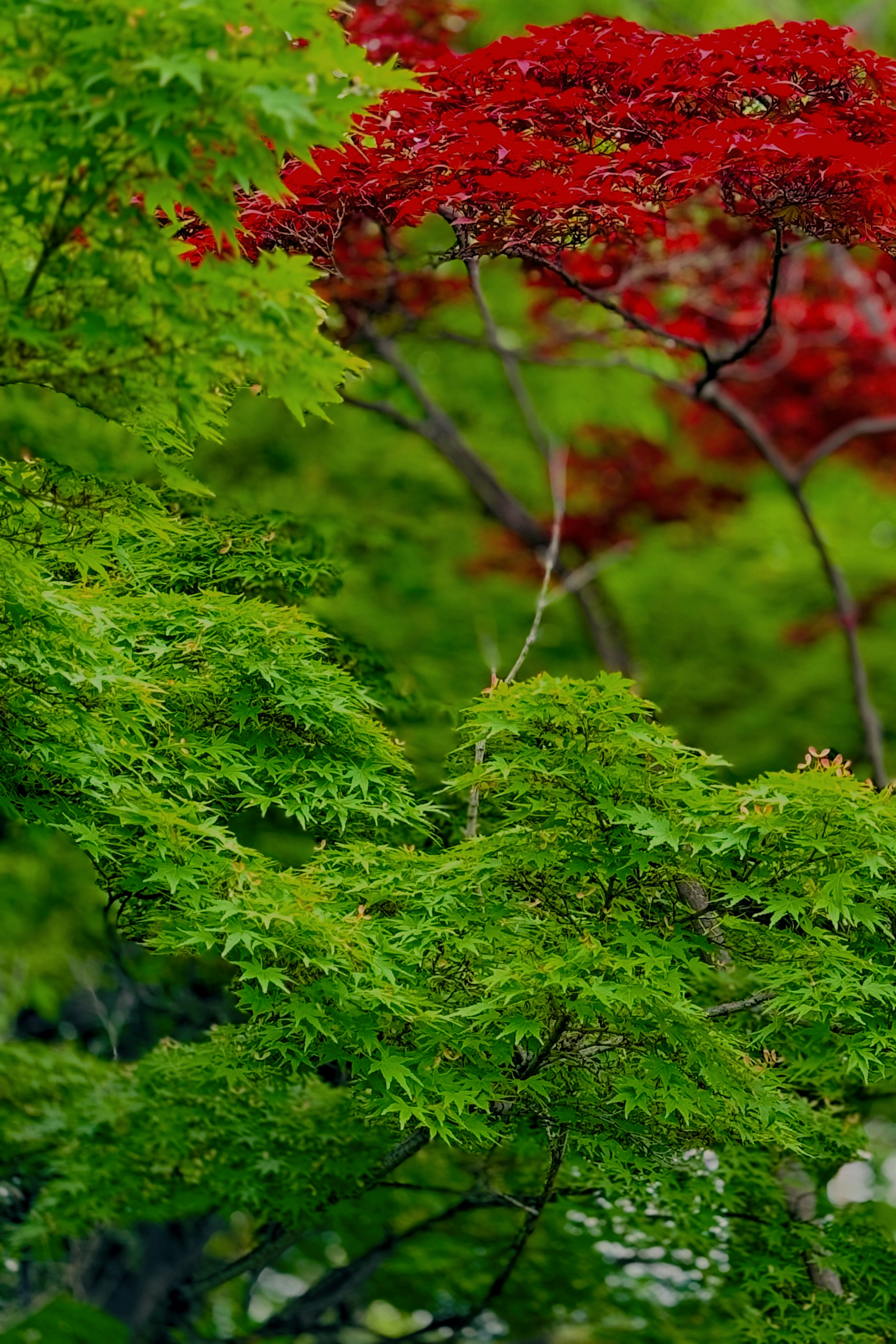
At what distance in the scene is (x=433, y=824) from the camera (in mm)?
5824

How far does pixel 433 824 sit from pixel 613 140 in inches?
108

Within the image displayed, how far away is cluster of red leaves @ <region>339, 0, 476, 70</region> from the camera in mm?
7133

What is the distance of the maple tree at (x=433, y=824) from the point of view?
4.14 m

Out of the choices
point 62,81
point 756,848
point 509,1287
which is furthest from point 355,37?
point 509,1287

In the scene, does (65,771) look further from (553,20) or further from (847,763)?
(553,20)

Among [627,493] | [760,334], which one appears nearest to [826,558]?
[760,334]

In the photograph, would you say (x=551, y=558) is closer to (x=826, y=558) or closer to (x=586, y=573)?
(x=586, y=573)

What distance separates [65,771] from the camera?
4.53 metres

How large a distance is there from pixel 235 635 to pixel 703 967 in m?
1.91

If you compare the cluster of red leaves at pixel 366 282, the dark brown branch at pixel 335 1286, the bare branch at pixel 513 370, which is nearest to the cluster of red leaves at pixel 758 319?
the bare branch at pixel 513 370

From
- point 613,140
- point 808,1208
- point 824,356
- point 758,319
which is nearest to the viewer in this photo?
point 613,140

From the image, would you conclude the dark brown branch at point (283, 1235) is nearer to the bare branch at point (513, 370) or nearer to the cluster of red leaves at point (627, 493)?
the bare branch at point (513, 370)

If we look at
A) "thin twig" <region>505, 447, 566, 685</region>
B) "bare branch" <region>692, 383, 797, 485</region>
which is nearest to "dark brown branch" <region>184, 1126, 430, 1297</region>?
"thin twig" <region>505, 447, 566, 685</region>

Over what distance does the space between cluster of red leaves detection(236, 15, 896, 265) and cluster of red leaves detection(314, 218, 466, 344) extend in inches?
83.8
